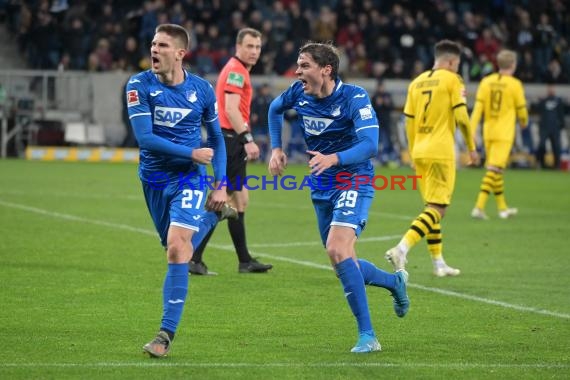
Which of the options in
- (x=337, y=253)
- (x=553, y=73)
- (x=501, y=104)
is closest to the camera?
(x=337, y=253)

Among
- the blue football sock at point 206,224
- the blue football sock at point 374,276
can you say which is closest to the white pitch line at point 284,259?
the blue football sock at point 374,276

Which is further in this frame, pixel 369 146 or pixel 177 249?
pixel 369 146

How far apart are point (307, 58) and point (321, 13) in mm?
26931

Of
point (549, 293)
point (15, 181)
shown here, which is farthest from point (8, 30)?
point (549, 293)

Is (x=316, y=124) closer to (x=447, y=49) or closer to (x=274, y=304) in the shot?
(x=274, y=304)

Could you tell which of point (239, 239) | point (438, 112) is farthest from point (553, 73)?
point (239, 239)

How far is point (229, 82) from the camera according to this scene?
40.7 feet

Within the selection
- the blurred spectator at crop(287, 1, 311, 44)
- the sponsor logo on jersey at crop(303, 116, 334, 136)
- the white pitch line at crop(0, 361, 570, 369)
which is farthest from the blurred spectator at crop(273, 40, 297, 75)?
the white pitch line at crop(0, 361, 570, 369)

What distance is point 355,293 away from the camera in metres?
8.20

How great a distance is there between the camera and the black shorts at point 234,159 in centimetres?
1248

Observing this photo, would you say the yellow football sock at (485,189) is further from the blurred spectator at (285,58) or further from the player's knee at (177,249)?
the blurred spectator at (285,58)

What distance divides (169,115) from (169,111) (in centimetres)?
3

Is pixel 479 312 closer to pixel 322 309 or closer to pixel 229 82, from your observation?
pixel 322 309

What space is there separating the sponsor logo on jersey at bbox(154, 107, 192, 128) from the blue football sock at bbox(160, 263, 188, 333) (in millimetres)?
1089
